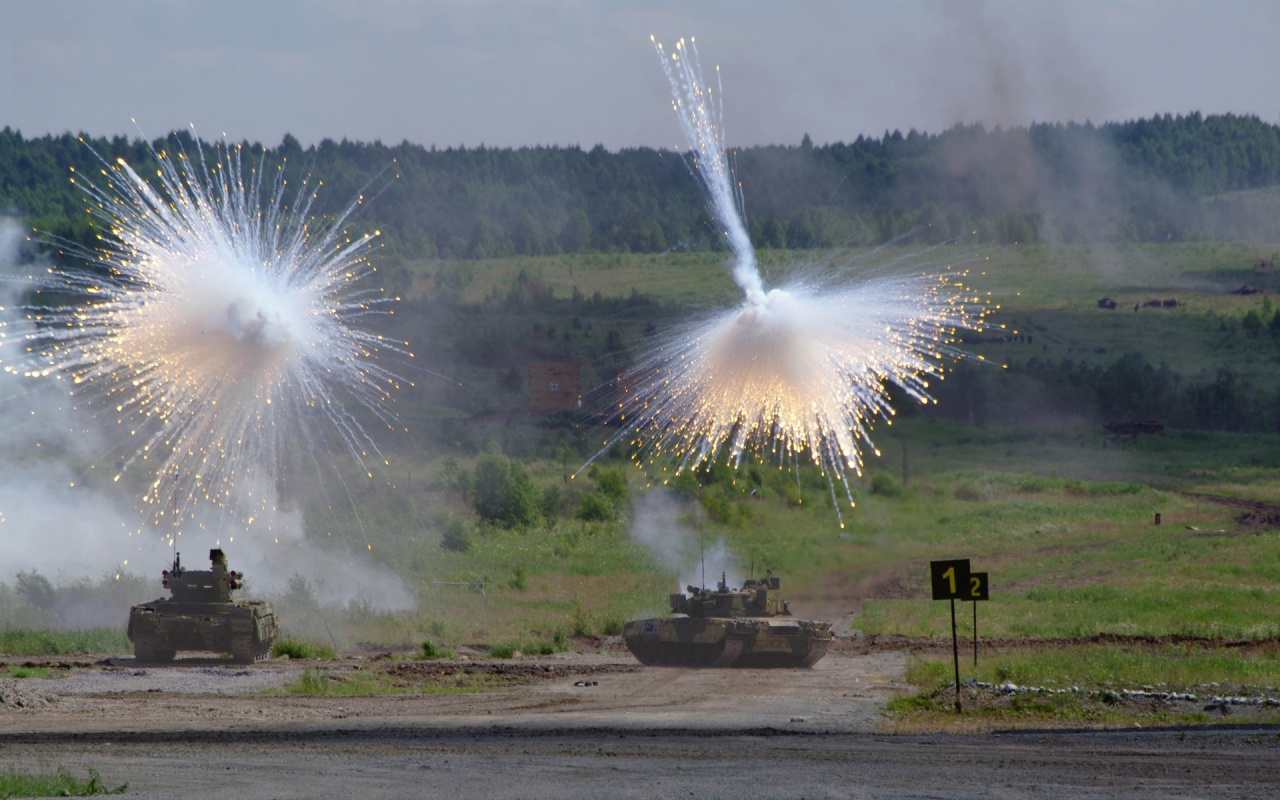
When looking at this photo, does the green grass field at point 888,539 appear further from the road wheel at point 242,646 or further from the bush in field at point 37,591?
the bush in field at point 37,591

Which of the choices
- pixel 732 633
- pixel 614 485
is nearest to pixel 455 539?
pixel 614 485

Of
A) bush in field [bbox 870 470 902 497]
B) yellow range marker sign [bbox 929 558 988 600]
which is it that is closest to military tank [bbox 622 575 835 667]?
bush in field [bbox 870 470 902 497]

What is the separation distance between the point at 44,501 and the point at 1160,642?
3098 cm

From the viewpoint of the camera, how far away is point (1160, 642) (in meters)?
A: 36.0

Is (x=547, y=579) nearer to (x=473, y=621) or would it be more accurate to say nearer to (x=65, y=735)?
(x=473, y=621)

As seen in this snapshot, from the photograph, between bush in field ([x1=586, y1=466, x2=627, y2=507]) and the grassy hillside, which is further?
bush in field ([x1=586, y1=466, x2=627, y2=507])

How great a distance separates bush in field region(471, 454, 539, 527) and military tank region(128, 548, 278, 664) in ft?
74.5

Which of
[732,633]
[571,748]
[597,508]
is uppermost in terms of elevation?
[597,508]

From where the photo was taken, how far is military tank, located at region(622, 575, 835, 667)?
3394 cm

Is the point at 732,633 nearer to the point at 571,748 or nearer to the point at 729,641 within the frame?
the point at 729,641

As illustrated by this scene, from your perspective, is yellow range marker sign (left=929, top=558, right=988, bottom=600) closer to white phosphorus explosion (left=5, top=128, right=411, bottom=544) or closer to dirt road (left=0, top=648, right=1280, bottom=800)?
dirt road (left=0, top=648, right=1280, bottom=800)

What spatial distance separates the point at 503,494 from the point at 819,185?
1961 inches

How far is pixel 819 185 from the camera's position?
10000 cm

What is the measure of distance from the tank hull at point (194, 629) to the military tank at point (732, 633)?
28.4 feet
